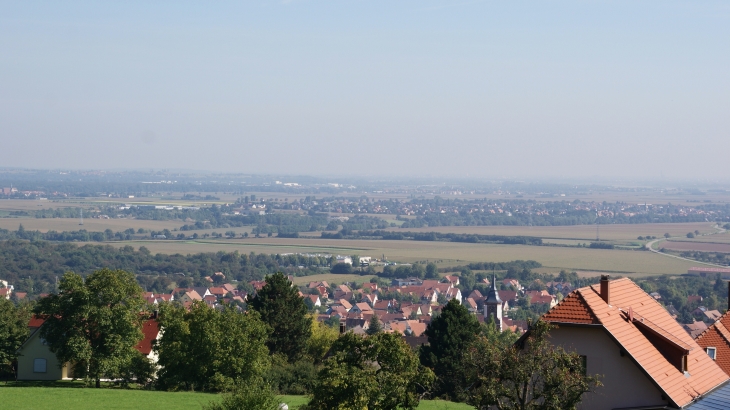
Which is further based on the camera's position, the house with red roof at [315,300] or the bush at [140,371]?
the house with red roof at [315,300]

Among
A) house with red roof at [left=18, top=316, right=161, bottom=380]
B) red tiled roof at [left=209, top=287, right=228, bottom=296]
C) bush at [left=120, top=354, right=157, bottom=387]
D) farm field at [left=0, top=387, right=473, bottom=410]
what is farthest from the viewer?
red tiled roof at [left=209, top=287, right=228, bottom=296]

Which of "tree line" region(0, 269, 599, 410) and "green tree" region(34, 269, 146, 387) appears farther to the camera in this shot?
"green tree" region(34, 269, 146, 387)

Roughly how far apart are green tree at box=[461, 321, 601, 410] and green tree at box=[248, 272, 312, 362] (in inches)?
892

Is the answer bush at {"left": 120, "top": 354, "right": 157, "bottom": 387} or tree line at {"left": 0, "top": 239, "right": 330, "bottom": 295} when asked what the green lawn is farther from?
tree line at {"left": 0, "top": 239, "right": 330, "bottom": 295}

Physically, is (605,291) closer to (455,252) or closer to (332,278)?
(332,278)

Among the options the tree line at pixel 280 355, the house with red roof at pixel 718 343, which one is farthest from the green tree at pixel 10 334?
the house with red roof at pixel 718 343

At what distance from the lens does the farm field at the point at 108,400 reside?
2505 centimetres

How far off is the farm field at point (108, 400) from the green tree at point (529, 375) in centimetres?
888

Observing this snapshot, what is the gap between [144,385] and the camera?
31906 millimetres

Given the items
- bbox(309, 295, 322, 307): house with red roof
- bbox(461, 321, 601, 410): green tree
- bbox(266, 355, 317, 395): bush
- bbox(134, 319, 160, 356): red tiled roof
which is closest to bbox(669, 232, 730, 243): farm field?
bbox(309, 295, 322, 307): house with red roof

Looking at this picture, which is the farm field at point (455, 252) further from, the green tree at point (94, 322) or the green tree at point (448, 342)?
the green tree at point (94, 322)

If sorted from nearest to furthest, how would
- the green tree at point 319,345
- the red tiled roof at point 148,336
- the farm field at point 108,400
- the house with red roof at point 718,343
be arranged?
the house with red roof at point 718,343
the farm field at point 108,400
the red tiled roof at point 148,336
the green tree at point 319,345

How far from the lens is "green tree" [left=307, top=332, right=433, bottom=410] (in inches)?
721

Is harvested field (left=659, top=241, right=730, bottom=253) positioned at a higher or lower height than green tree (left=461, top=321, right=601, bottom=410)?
lower
